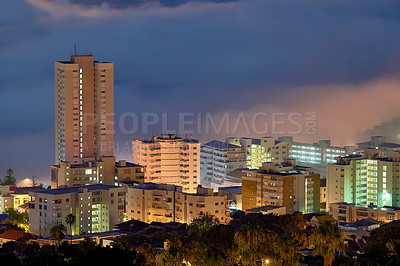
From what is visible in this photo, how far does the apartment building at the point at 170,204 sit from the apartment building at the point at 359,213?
421 cm

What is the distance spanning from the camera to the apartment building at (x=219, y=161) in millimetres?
49812

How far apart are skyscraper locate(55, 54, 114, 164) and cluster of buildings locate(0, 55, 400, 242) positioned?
0.04 m

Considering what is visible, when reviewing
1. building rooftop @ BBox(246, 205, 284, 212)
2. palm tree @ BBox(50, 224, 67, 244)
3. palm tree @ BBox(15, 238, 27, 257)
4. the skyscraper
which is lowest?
palm tree @ BBox(15, 238, 27, 257)

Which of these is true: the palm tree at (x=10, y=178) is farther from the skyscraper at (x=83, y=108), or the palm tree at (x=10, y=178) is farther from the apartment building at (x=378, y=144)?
the apartment building at (x=378, y=144)

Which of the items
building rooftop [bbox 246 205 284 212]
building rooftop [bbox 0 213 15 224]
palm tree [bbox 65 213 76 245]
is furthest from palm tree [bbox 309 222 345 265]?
building rooftop [bbox 0 213 15 224]

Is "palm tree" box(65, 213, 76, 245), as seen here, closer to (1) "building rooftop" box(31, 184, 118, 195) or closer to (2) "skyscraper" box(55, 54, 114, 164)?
(1) "building rooftop" box(31, 184, 118, 195)

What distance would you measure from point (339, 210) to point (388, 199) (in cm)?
415

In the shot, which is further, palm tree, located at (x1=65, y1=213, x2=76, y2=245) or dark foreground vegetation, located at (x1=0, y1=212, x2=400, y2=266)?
palm tree, located at (x1=65, y1=213, x2=76, y2=245)

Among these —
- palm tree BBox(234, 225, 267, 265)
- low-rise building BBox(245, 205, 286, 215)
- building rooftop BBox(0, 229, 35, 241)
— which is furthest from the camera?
low-rise building BBox(245, 205, 286, 215)

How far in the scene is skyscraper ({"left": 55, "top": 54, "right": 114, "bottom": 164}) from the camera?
137 feet

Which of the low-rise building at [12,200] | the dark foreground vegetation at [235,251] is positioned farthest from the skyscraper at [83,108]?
the dark foreground vegetation at [235,251]

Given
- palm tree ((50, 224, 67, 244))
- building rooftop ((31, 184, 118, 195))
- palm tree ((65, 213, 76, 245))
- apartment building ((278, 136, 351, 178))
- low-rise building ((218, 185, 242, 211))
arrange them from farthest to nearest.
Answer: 1. apartment building ((278, 136, 351, 178))
2. low-rise building ((218, 185, 242, 211))
3. building rooftop ((31, 184, 118, 195))
4. palm tree ((65, 213, 76, 245))
5. palm tree ((50, 224, 67, 244))

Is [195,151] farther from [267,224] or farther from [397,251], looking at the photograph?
[397,251]

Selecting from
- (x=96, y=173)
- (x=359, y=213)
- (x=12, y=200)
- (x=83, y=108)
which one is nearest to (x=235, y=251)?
(x=359, y=213)
